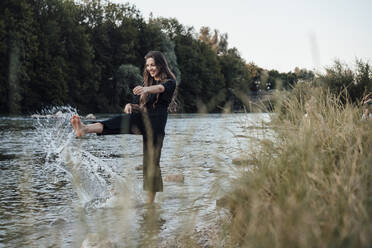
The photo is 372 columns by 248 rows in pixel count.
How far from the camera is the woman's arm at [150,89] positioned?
462cm

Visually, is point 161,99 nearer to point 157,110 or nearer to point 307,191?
point 157,110

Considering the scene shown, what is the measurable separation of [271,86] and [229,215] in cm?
211

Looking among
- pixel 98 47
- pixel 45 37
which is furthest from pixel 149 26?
pixel 45 37

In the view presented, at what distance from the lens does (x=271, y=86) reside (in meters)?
5.51

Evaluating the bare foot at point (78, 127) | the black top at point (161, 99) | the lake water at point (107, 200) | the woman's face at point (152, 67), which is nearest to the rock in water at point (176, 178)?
the lake water at point (107, 200)

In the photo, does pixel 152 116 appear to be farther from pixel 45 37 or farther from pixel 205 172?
pixel 45 37

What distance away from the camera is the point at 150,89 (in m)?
4.78

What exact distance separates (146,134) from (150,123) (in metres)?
0.15

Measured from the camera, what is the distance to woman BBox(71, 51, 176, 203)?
4910mm

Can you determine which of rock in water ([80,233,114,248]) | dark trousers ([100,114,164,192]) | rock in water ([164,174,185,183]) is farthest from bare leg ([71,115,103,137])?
rock in water ([164,174,185,183])

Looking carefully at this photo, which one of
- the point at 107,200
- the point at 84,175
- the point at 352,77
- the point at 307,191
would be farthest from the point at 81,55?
the point at 307,191

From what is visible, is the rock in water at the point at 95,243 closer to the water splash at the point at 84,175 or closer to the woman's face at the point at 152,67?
the water splash at the point at 84,175

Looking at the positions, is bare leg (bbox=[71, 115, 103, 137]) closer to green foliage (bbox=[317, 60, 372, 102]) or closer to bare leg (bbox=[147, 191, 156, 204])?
bare leg (bbox=[147, 191, 156, 204])

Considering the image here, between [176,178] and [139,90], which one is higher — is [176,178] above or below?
below
